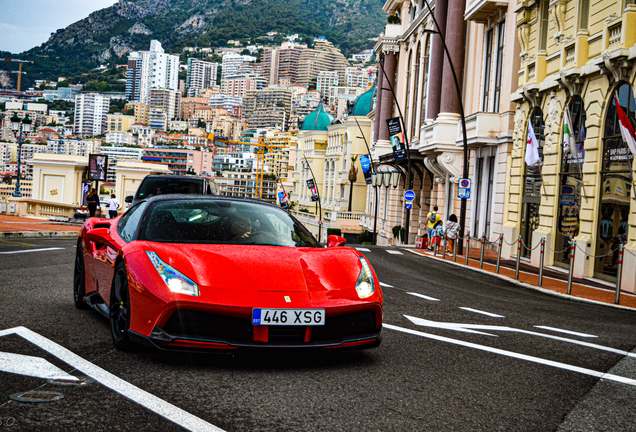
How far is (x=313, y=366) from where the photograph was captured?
5238mm

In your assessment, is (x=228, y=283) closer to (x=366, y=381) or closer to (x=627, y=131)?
(x=366, y=381)

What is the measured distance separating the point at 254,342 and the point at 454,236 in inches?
805

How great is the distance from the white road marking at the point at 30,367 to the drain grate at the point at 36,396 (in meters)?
0.34

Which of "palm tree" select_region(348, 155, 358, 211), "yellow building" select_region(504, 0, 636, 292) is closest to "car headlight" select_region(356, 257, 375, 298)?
"yellow building" select_region(504, 0, 636, 292)

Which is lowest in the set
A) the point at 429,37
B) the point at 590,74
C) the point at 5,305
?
the point at 5,305

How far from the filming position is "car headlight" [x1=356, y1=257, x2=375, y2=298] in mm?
5391

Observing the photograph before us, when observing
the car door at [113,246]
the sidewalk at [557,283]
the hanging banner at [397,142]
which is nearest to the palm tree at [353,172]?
the hanging banner at [397,142]

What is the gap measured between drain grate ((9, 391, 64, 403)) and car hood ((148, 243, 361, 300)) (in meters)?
1.21

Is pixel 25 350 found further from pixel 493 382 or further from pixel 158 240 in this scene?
pixel 493 382

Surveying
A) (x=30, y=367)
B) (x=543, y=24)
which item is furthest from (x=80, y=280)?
(x=543, y=24)

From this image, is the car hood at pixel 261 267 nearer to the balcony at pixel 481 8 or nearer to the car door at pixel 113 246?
A: the car door at pixel 113 246

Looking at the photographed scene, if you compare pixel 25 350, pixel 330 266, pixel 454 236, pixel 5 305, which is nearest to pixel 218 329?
pixel 330 266

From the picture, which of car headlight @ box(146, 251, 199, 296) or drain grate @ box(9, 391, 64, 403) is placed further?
car headlight @ box(146, 251, 199, 296)

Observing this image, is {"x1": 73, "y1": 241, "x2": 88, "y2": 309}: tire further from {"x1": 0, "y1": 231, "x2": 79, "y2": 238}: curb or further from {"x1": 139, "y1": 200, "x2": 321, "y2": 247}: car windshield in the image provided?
{"x1": 0, "y1": 231, "x2": 79, "y2": 238}: curb
